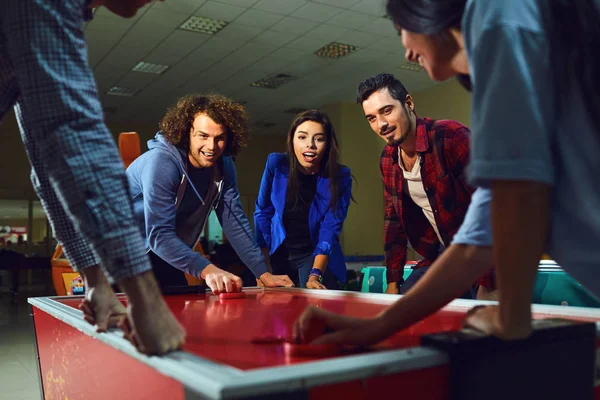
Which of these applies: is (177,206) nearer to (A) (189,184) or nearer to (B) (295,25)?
(A) (189,184)

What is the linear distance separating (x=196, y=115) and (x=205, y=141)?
144 millimetres

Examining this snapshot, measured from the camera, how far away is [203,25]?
6.33 m

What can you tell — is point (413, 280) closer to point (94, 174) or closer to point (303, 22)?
point (94, 174)

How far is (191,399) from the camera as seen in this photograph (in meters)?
0.61

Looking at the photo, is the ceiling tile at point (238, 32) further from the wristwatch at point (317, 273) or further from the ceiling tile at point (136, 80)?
the wristwatch at point (317, 273)

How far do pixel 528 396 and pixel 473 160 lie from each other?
0.32 m

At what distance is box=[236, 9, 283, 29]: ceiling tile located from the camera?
19.6ft

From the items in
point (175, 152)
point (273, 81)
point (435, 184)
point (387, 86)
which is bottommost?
point (435, 184)

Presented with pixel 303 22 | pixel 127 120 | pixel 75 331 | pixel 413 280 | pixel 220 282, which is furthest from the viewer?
pixel 127 120

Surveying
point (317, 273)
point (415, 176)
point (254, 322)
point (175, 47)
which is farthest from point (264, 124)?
point (254, 322)

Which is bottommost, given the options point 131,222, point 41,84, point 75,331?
point 75,331

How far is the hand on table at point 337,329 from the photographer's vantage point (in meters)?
0.77

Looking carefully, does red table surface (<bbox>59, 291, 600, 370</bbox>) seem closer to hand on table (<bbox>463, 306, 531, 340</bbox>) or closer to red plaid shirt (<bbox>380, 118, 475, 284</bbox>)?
hand on table (<bbox>463, 306, 531, 340</bbox>)

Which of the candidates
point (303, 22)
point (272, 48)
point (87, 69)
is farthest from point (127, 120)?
point (87, 69)
